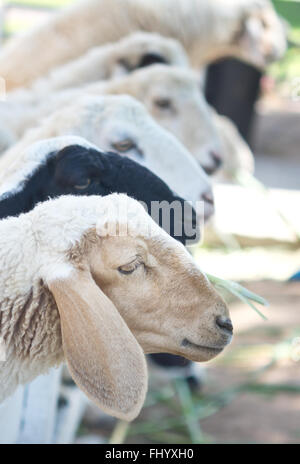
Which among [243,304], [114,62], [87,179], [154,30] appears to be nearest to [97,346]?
[87,179]

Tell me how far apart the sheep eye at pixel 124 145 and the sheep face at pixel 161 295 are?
2.13 feet

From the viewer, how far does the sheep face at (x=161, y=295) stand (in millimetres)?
1357

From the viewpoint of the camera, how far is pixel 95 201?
1.39 m

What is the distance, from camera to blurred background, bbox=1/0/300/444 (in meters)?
3.21

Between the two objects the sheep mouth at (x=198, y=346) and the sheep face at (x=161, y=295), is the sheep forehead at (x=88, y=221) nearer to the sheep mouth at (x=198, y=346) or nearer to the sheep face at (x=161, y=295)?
the sheep face at (x=161, y=295)

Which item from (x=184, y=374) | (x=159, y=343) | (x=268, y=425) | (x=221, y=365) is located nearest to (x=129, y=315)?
(x=159, y=343)

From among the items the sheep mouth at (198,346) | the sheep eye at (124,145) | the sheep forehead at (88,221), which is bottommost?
the sheep mouth at (198,346)

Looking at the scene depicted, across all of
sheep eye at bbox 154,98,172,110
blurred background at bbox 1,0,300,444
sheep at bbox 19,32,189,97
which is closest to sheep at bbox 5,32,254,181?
sheep at bbox 19,32,189,97

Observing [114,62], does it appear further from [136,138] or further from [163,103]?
[136,138]

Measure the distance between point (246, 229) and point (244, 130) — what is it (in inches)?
83.7

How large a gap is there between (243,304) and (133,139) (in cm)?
261

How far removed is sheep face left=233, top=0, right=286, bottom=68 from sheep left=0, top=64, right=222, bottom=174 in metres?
1.73

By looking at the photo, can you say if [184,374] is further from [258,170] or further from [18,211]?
[258,170]

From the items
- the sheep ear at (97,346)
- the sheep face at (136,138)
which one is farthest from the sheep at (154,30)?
the sheep ear at (97,346)
